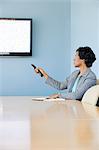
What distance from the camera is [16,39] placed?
Result: 4953mm

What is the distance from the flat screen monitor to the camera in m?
4.93

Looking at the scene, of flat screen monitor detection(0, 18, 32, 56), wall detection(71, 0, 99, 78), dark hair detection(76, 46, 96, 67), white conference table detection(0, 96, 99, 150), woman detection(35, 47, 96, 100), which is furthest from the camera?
flat screen monitor detection(0, 18, 32, 56)

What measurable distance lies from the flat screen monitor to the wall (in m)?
0.65

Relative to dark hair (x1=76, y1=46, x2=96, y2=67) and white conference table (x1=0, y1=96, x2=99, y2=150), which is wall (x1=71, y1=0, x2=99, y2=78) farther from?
white conference table (x1=0, y1=96, x2=99, y2=150)

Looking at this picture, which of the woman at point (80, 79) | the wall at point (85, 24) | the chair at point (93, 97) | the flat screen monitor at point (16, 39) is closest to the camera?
the chair at point (93, 97)

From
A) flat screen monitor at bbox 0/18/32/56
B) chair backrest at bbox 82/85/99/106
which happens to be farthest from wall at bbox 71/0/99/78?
chair backrest at bbox 82/85/99/106

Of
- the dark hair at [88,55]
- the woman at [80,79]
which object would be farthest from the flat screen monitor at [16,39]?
the dark hair at [88,55]

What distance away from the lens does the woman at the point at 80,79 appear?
10.2 feet

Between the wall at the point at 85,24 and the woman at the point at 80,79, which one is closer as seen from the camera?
the woman at the point at 80,79

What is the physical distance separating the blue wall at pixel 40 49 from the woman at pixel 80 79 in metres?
1.34

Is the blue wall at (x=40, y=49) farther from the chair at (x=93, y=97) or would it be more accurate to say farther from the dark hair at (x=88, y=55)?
the chair at (x=93, y=97)

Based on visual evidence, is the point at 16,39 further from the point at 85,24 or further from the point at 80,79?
the point at 80,79

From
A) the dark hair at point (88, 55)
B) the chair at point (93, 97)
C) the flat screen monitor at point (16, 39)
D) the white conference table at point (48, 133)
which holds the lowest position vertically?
the chair at point (93, 97)

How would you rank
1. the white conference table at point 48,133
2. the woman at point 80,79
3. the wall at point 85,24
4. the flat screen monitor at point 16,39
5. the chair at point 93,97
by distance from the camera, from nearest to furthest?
the white conference table at point 48,133
the chair at point 93,97
the woman at point 80,79
the wall at point 85,24
the flat screen monitor at point 16,39
